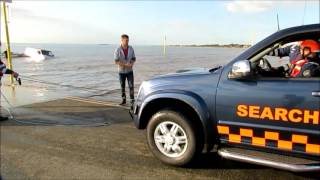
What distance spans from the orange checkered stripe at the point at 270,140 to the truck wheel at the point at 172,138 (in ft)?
1.39

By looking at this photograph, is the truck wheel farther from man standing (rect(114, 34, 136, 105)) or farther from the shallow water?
man standing (rect(114, 34, 136, 105))

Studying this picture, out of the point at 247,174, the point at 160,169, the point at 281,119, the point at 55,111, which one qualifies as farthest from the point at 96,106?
the point at 281,119

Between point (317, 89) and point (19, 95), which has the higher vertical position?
point (317, 89)

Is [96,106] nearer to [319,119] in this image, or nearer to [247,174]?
[247,174]

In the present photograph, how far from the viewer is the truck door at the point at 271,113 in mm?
3961

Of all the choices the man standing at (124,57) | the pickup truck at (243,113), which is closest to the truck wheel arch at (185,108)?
the pickup truck at (243,113)

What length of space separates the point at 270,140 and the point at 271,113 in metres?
0.31

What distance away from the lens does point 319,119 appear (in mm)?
3889

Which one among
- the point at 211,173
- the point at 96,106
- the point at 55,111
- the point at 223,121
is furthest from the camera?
the point at 96,106

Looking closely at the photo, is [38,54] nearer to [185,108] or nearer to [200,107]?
[185,108]

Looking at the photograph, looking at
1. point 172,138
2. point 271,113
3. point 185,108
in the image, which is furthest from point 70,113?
point 271,113

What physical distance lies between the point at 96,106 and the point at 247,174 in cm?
548

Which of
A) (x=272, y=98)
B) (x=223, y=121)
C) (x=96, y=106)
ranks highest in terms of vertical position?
(x=272, y=98)

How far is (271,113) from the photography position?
4176 mm
